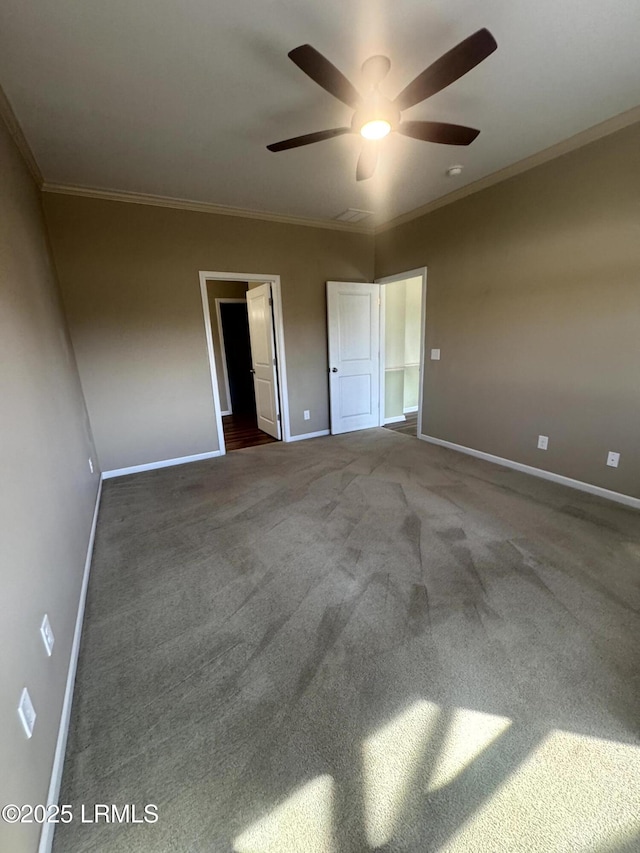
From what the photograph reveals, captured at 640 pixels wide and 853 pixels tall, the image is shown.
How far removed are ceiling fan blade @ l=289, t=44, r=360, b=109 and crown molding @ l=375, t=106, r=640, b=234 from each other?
6.63ft

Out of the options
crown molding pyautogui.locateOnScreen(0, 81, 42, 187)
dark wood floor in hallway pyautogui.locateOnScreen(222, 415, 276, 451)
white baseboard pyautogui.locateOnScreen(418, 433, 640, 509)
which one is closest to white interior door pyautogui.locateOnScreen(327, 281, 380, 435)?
dark wood floor in hallway pyautogui.locateOnScreen(222, 415, 276, 451)

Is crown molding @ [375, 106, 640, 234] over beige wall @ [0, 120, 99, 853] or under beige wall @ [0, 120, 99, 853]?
over

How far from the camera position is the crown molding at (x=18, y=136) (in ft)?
6.60

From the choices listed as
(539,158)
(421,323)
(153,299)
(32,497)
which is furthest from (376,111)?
(153,299)

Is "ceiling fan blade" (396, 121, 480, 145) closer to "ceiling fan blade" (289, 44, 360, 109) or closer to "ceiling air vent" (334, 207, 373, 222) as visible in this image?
"ceiling fan blade" (289, 44, 360, 109)

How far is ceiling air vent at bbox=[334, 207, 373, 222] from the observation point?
13.4 ft

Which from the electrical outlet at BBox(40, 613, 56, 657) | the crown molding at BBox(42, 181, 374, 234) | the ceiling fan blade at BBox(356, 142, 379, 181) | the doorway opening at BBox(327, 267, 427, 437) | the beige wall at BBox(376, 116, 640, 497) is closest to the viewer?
the electrical outlet at BBox(40, 613, 56, 657)

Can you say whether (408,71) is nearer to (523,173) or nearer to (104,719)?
(523,173)

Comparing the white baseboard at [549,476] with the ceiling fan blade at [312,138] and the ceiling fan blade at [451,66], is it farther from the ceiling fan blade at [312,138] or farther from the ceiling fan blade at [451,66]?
the ceiling fan blade at [312,138]

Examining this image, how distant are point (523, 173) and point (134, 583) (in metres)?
4.41

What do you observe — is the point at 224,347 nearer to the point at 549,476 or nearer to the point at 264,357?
the point at 264,357

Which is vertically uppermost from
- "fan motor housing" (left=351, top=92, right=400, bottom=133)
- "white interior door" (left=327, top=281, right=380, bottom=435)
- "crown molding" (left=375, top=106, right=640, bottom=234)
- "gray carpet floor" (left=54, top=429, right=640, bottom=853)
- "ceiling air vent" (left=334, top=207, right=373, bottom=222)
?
"ceiling air vent" (left=334, top=207, right=373, bottom=222)

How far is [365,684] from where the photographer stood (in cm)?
142

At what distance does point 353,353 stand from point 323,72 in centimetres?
338
